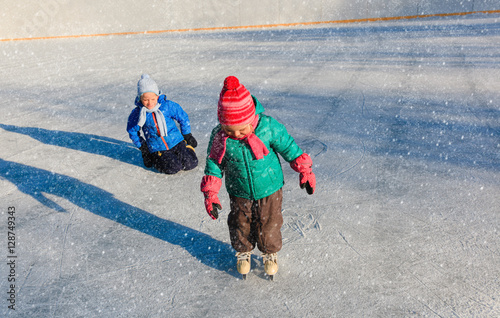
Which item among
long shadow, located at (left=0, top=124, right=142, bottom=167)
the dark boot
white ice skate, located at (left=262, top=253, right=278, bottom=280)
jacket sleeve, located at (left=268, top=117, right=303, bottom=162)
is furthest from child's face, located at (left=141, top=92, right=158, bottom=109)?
white ice skate, located at (left=262, top=253, right=278, bottom=280)

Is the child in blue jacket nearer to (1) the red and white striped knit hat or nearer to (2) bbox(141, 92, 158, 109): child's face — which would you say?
(2) bbox(141, 92, 158, 109): child's face

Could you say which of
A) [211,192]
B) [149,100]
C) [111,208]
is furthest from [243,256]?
[149,100]

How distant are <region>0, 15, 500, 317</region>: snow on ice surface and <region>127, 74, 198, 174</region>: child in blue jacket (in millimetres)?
180

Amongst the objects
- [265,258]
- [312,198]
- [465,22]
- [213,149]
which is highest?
[213,149]

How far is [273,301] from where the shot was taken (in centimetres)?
242

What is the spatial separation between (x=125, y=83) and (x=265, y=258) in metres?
6.93

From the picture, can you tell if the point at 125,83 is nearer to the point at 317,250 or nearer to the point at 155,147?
the point at 155,147

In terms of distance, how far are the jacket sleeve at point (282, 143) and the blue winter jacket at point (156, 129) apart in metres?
1.98

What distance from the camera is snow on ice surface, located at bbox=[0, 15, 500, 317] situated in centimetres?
247

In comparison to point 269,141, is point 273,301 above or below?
below

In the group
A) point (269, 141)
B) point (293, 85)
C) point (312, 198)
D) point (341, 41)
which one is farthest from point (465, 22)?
point (269, 141)

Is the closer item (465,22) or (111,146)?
(111,146)

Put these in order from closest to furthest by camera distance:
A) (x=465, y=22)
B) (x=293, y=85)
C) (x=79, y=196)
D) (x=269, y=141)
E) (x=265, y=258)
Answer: (x=269, y=141)
(x=265, y=258)
(x=79, y=196)
(x=293, y=85)
(x=465, y=22)

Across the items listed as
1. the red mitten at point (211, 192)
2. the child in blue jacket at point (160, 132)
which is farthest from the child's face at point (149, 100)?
the red mitten at point (211, 192)
